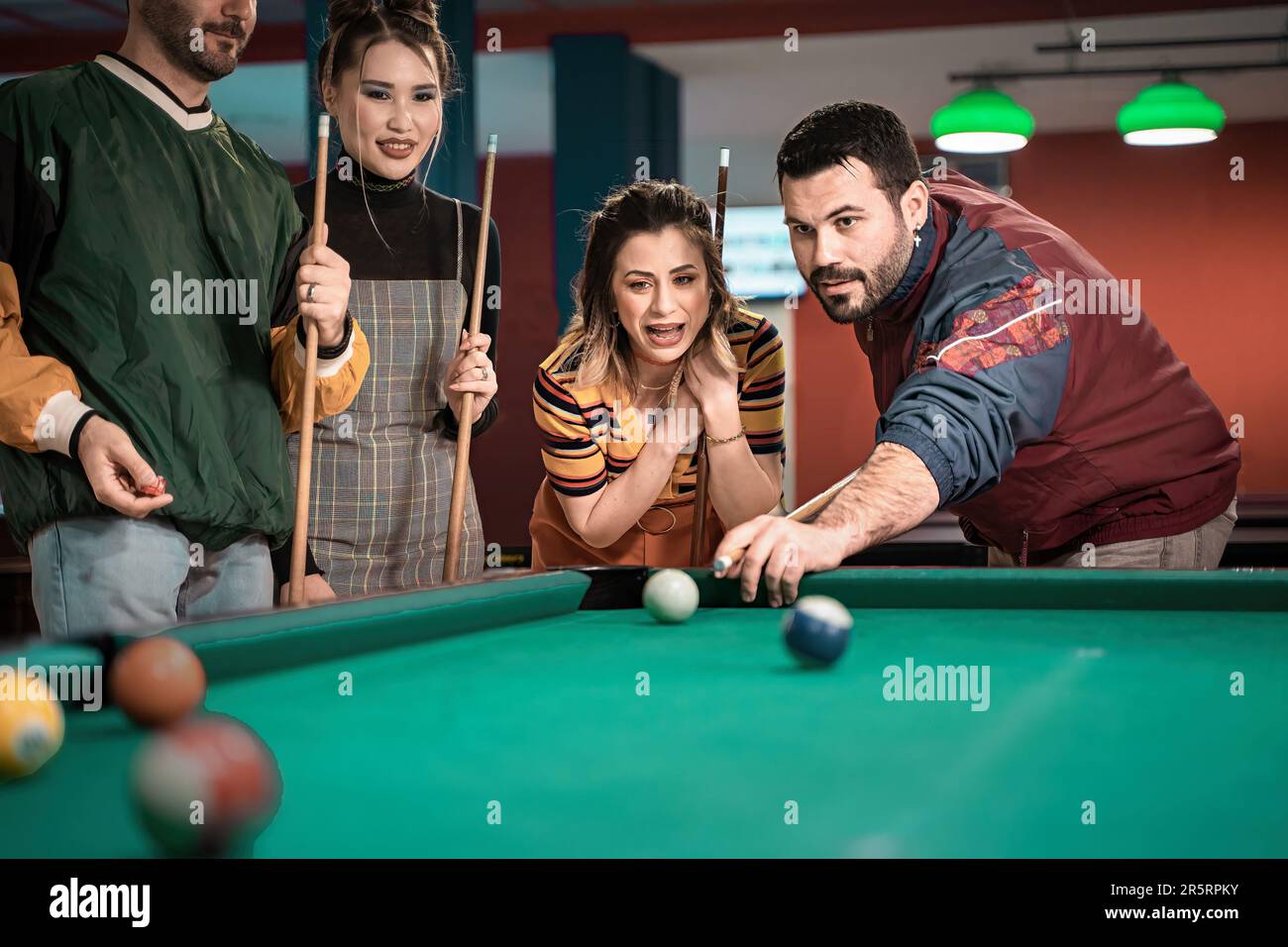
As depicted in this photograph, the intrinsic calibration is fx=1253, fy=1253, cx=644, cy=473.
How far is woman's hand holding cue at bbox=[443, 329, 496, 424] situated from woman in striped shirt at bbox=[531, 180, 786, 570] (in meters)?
0.20

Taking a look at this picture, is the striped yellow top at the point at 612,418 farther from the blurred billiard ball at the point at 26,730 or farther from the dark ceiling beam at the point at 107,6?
the dark ceiling beam at the point at 107,6

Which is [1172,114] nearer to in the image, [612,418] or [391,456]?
[612,418]

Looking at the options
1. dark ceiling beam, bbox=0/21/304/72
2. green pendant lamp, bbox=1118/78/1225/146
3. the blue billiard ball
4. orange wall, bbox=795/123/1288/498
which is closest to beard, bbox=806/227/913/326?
the blue billiard ball

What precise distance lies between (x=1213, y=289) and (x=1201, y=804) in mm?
8495

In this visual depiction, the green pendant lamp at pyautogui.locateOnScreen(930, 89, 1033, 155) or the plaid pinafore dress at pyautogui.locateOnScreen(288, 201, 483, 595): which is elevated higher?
the green pendant lamp at pyautogui.locateOnScreen(930, 89, 1033, 155)

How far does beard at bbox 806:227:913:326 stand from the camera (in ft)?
7.48

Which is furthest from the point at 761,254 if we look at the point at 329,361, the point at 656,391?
the point at 329,361

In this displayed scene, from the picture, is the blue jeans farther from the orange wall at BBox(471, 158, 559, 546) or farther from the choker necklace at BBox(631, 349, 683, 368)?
the orange wall at BBox(471, 158, 559, 546)

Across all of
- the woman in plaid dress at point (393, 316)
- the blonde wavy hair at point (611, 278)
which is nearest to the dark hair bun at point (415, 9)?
the woman in plaid dress at point (393, 316)

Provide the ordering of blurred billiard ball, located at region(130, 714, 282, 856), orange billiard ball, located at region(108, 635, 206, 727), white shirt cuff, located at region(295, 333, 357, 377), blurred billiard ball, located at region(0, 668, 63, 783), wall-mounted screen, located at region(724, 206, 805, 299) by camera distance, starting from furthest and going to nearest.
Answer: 1. wall-mounted screen, located at region(724, 206, 805, 299)
2. white shirt cuff, located at region(295, 333, 357, 377)
3. orange billiard ball, located at region(108, 635, 206, 727)
4. blurred billiard ball, located at region(0, 668, 63, 783)
5. blurred billiard ball, located at region(130, 714, 282, 856)

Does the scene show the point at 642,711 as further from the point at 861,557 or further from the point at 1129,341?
the point at 861,557

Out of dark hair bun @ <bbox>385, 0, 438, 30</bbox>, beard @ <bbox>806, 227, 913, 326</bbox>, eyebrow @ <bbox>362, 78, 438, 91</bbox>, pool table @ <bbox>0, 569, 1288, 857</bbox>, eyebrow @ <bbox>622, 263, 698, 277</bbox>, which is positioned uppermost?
dark hair bun @ <bbox>385, 0, 438, 30</bbox>

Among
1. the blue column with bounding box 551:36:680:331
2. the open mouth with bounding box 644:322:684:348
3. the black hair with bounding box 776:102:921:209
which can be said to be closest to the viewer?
the black hair with bounding box 776:102:921:209

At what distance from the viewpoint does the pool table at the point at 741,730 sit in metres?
0.87
